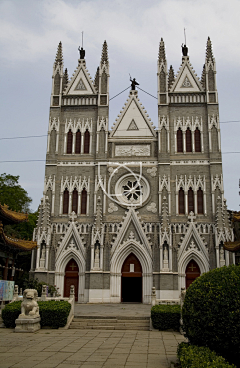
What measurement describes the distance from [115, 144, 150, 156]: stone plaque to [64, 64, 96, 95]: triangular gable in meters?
6.20

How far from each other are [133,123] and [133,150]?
2.67 metres

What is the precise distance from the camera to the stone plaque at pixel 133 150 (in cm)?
3319

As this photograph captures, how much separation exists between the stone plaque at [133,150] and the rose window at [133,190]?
248 centimetres

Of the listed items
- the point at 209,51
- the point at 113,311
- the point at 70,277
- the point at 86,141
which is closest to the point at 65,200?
the point at 86,141

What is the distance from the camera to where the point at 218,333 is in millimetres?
9344

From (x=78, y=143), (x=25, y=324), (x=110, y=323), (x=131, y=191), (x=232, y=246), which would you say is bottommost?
(x=110, y=323)

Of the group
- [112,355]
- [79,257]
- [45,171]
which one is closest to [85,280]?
[79,257]

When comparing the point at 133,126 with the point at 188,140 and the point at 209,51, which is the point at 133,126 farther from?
the point at 209,51

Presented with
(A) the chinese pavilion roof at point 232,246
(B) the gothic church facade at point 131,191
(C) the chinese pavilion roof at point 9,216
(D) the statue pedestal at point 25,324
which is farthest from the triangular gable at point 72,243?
(D) the statue pedestal at point 25,324

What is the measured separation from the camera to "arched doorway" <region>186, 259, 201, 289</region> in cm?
2988

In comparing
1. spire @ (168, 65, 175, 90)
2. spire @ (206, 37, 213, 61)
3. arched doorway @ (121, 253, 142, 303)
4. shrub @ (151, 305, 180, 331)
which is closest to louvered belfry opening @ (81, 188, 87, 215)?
→ arched doorway @ (121, 253, 142, 303)

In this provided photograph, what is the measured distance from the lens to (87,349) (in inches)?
491

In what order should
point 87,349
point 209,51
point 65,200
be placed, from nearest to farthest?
point 87,349 → point 65,200 → point 209,51

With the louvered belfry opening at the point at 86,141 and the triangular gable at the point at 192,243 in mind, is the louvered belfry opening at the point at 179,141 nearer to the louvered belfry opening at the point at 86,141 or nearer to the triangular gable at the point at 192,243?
the triangular gable at the point at 192,243
